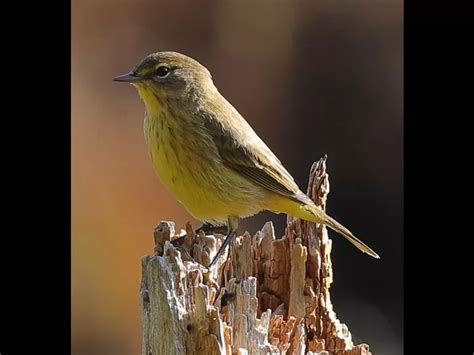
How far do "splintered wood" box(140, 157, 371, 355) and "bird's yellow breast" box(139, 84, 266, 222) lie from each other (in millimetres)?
184

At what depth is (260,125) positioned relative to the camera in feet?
25.3

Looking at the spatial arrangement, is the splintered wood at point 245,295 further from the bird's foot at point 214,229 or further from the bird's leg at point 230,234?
the bird's foot at point 214,229

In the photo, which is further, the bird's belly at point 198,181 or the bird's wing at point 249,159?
the bird's wing at point 249,159

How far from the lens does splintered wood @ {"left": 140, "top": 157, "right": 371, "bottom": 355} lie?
3.60 metres

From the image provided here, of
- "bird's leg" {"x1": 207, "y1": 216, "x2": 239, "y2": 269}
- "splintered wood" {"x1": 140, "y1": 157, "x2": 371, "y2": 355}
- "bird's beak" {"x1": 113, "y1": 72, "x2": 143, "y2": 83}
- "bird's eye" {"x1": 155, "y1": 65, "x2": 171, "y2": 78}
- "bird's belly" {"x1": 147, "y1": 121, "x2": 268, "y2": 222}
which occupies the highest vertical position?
"bird's eye" {"x1": 155, "y1": 65, "x2": 171, "y2": 78}

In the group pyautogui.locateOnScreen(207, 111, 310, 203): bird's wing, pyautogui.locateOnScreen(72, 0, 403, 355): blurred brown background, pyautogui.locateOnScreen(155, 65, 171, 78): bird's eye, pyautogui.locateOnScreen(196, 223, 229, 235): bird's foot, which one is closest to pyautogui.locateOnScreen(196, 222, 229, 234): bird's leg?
pyautogui.locateOnScreen(196, 223, 229, 235): bird's foot

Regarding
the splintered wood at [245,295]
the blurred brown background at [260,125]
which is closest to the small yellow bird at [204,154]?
the splintered wood at [245,295]

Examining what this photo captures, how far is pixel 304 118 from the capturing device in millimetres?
7840

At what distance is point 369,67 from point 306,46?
0.57 metres

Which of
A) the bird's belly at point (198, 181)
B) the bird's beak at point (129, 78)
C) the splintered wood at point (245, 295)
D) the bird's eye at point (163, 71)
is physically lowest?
the splintered wood at point (245, 295)

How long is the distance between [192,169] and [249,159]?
0.38 meters

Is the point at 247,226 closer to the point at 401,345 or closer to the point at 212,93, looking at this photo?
the point at 401,345

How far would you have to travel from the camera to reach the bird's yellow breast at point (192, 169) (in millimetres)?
4504

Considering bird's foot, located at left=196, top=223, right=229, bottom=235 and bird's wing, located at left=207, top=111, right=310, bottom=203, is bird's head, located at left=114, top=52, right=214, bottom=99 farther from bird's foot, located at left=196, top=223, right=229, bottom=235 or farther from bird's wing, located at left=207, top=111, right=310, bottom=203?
bird's foot, located at left=196, top=223, right=229, bottom=235
